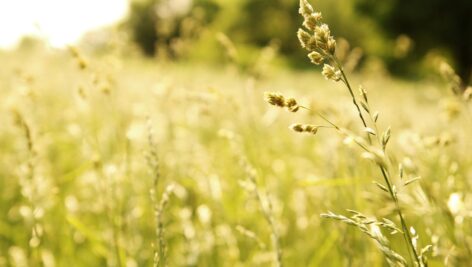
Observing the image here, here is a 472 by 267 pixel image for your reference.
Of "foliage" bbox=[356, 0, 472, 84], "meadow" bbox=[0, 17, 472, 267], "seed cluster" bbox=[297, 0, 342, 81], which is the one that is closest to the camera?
"seed cluster" bbox=[297, 0, 342, 81]

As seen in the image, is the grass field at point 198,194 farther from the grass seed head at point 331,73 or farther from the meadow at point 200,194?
the grass seed head at point 331,73

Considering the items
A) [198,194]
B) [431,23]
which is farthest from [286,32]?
[198,194]

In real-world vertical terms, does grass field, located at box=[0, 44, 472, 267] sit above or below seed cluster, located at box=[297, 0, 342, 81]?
below

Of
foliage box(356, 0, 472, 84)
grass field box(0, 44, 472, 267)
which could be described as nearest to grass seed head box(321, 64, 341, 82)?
grass field box(0, 44, 472, 267)

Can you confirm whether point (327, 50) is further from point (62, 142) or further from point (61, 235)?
point (62, 142)

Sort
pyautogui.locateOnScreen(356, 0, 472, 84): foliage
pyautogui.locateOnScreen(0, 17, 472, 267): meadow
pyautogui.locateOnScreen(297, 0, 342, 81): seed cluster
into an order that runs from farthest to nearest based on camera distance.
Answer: pyautogui.locateOnScreen(356, 0, 472, 84): foliage → pyautogui.locateOnScreen(0, 17, 472, 267): meadow → pyautogui.locateOnScreen(297, 0, 342, 81): seed cluster

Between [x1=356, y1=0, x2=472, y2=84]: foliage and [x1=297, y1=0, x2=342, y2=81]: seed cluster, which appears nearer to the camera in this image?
[x1=297, y1=0, x2=342, y2=81]: seed cluster

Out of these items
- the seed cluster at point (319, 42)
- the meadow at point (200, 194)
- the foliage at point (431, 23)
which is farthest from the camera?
the foliage at point (431, 23)

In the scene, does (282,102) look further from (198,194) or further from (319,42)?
(198,194)

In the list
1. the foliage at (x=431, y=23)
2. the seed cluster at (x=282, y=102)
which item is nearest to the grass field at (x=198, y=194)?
the seed cluster at (x=282, y=102)

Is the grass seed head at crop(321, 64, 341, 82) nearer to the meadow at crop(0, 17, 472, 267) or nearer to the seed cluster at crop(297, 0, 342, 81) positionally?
the seed cluster at crop(297, 0, 342, 81)

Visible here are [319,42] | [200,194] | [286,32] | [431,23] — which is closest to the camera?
[319,42]

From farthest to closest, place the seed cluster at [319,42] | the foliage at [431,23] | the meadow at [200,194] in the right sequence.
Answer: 1. the foliage at [431,23]
2. the meadow at [200,194]
3. the seed cluster at [319,42]

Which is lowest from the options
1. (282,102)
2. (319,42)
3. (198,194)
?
(198,194)
